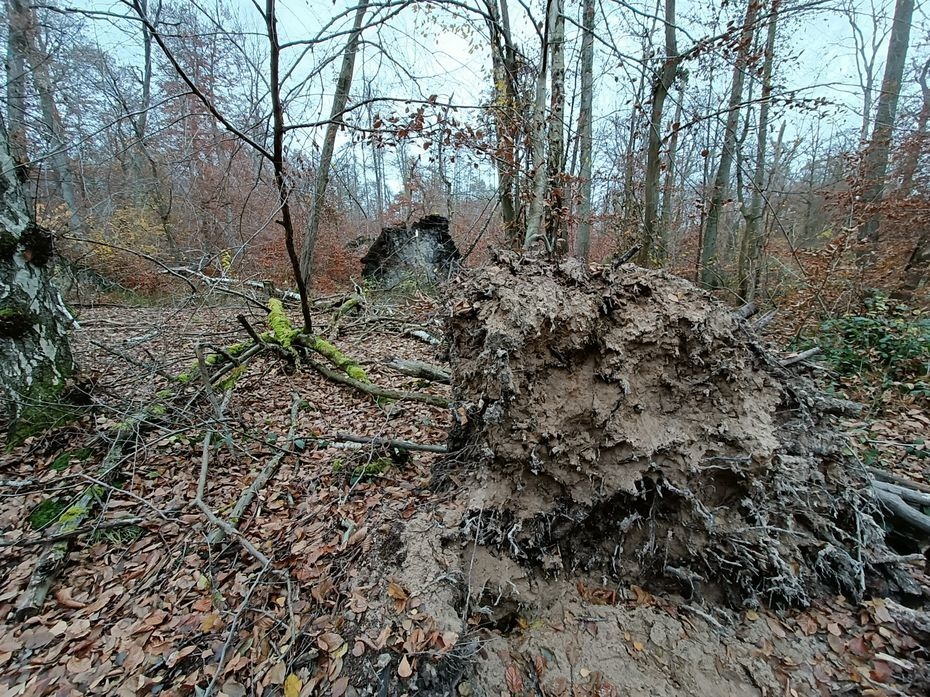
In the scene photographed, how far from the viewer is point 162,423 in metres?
3.51

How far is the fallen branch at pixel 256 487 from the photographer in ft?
8.32

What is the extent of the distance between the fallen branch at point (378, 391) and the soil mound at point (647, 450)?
162 cm

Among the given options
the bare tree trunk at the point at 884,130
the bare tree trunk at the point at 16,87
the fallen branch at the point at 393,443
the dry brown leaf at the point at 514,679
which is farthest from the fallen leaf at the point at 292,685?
the bare tree trunk at the point at 884,130

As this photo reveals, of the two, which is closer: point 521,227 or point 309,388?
point 309,388

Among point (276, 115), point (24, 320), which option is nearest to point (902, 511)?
point (276, 115)

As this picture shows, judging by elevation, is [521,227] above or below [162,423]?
above

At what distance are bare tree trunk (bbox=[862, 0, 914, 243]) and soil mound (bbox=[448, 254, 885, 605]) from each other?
6658mm

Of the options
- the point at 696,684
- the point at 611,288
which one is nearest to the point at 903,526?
the point at 696,684

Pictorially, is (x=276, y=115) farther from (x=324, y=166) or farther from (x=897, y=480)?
(x=897, y=480)

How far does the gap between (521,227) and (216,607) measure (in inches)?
210

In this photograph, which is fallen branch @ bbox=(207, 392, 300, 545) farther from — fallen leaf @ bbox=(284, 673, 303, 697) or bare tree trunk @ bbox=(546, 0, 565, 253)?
bare tree trunk @ bbox=(546, 0, 565, 253)

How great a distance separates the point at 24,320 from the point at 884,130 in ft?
40.8

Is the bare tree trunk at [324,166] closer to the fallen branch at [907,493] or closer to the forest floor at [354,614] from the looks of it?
the forest floor at [354,614]

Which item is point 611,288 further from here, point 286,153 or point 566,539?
point 286,153
